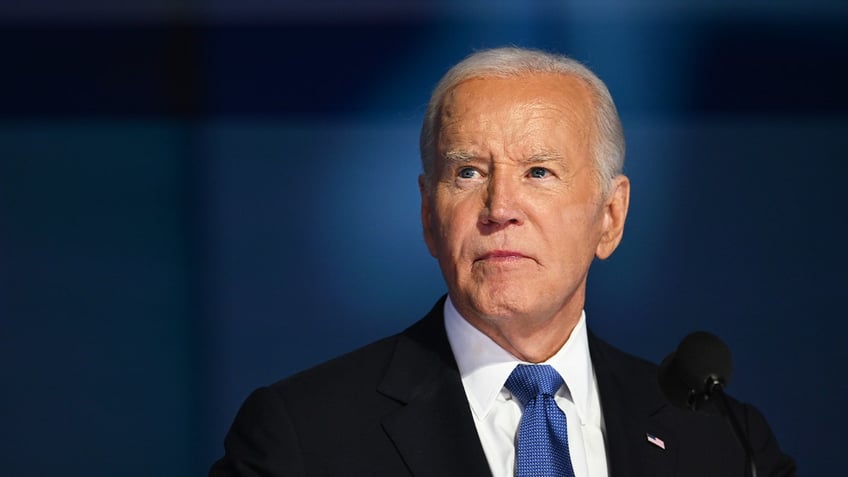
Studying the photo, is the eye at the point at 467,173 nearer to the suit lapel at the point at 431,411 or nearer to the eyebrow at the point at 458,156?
the eyebrow at the point at 458,156

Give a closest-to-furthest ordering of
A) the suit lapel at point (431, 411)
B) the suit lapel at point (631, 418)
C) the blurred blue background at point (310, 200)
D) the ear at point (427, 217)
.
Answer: the suit lapel at point (431, 411) < the suit lapel at point (631, 418) < the ear at point (427, 217) < the blurred blue background at point (310, 200)

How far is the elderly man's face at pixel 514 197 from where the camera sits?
86.8 inches

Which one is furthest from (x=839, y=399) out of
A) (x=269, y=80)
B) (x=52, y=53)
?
(x=52, y=53)

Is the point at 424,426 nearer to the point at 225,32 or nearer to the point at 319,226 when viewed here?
the point at 319,226

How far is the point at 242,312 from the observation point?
10.0 feet

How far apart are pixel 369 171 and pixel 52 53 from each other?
79 centimetres

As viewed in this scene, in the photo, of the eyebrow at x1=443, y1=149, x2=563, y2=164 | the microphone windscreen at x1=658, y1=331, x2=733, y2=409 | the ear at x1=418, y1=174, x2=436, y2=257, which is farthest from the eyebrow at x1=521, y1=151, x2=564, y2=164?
the microphone windscreen at x1=658, y1=331, x2=733, y2=409

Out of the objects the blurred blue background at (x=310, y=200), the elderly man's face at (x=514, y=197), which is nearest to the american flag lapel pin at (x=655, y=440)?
the elderly man's face at (x=514, y=197)

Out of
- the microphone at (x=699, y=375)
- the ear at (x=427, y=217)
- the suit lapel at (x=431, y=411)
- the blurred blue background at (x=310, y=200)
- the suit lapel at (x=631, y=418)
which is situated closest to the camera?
the microphone at (x=699, y=375)

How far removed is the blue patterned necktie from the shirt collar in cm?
3

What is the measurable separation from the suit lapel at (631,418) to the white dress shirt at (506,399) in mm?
32

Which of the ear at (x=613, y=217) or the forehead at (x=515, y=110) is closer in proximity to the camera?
the forehead at (x=515, y=110)

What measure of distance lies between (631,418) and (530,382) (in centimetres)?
22

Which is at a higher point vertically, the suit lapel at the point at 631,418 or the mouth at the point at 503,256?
the mouth at the point at 503,256
